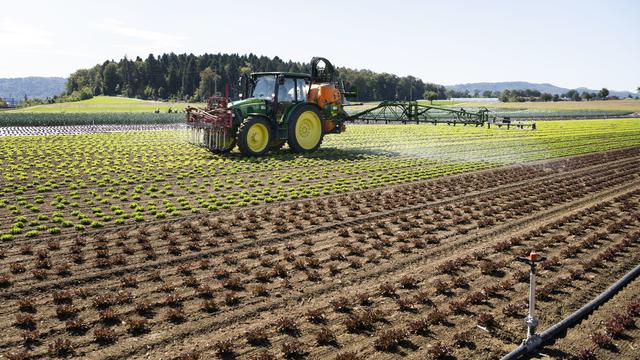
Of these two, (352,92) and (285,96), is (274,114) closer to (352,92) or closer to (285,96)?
(285,96)

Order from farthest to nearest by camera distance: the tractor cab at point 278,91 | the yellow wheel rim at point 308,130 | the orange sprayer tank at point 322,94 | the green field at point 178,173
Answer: the orange sprayer tank at point 322,94 → the yellow wheel rim at point 308,130 → the tractor cab at point 278,91 → the green field at point 178,173

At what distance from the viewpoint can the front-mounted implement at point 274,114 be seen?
23781 mm

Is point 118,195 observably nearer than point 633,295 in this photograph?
No

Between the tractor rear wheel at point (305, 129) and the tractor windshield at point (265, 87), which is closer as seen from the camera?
the tractor windshield at point (265, 87)

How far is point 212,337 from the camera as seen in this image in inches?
278

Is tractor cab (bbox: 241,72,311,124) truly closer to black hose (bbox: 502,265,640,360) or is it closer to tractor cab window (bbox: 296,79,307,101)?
tractor cab window (bbox: 296,79,307,101)

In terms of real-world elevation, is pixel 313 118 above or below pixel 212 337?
above

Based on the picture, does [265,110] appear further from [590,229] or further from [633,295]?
[633,295]

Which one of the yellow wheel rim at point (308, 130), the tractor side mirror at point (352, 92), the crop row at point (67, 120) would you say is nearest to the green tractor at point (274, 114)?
the yellow wheel rim at point (308, 130)

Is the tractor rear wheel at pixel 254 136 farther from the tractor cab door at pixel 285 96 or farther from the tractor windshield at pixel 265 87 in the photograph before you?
the tractor windshield at pixel 265 87

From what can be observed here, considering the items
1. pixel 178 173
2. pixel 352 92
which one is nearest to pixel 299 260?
pixel 178 173

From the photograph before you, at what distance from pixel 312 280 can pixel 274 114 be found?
52.4 feet

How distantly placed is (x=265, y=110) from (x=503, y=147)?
53.0 ft

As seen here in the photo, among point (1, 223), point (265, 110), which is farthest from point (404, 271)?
point (265, 110)
